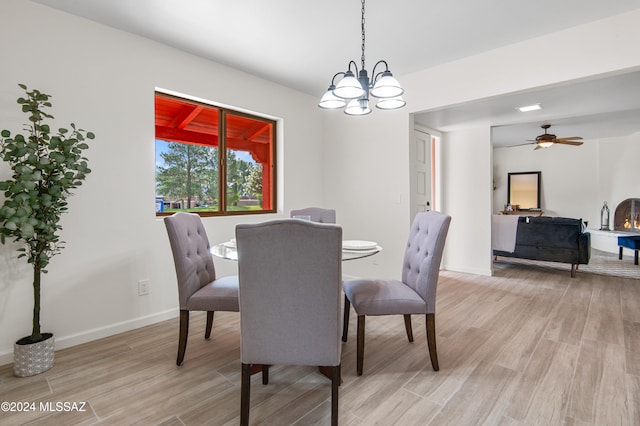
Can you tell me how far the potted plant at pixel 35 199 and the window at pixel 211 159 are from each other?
37.2 inches

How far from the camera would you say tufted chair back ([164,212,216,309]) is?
1.99 meters

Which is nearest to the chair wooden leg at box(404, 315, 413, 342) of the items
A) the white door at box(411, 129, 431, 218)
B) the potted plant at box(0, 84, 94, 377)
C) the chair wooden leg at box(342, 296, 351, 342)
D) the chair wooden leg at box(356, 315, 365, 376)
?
the chair wooden leg at box(342, 296, 351, 342)

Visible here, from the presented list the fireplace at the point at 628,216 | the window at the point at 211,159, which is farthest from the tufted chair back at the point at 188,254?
the fireplace at the point at 628,216

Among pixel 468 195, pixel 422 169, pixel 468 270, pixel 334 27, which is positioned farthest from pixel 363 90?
pixel 468 270

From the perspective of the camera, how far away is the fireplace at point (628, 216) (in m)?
6.05

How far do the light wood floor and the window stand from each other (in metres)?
1.22

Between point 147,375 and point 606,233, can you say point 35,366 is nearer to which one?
point 147,375

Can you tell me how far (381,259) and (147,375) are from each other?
106 inches

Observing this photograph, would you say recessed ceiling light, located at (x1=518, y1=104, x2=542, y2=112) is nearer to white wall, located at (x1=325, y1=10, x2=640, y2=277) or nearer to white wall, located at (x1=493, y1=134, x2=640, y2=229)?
white wall, located at (x1=325, y1=10, x2=640, y2=277)

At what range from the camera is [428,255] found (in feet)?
6.52

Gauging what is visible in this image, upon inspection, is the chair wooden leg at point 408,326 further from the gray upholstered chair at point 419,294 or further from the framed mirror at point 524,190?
the framed mirror at point 524,190

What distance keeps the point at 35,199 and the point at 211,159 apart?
1628mm

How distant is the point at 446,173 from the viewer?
16.8ft

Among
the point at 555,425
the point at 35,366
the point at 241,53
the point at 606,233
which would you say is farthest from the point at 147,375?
the point at 606,233
